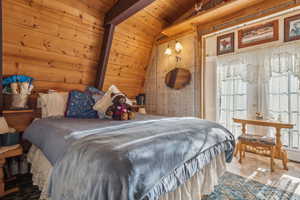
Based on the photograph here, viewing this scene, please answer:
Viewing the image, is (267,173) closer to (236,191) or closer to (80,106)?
(236,191)

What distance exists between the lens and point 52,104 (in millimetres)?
2156

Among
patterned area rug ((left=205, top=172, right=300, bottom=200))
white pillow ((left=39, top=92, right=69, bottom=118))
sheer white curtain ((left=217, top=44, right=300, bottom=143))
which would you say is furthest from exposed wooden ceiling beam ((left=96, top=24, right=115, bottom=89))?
patterned area rug ((left=205, top=172, right=300, bottom=200))

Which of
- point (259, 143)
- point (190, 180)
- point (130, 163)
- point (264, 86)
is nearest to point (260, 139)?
point (259, 143)

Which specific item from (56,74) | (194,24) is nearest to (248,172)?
(194,24)

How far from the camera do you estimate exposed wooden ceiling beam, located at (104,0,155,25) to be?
208 cm

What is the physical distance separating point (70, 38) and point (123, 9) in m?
0.98

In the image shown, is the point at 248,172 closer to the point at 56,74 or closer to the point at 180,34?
the point at 180,34

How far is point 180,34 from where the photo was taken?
3.33m

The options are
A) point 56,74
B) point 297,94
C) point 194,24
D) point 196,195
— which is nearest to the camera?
point 196,195

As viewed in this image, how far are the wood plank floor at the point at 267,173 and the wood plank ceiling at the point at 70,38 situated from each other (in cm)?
283

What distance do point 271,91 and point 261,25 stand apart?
113cm

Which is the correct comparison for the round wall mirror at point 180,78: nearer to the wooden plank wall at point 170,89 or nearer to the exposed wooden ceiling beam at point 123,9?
the wooden plank wall at point 170,89

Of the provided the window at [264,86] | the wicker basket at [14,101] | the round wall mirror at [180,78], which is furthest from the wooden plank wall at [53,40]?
the window at [264,86]

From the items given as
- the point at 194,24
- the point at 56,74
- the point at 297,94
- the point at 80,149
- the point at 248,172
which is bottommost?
the point at 248,172
